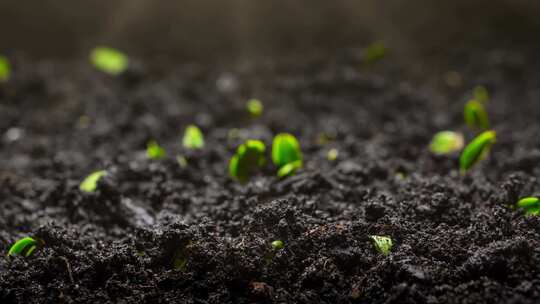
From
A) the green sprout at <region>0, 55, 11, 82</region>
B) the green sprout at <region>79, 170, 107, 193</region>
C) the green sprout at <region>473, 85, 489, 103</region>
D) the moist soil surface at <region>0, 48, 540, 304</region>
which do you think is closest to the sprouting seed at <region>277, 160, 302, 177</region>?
the moist soil surface at <region>0, 48, 540, 304</region>

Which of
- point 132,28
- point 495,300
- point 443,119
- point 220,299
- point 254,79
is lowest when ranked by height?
point 495,300

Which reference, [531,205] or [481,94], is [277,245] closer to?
[531,205]

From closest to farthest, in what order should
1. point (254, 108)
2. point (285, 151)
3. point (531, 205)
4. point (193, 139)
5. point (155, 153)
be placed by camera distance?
point (531, 205) < point (285, 151) < point (155, 153) < point (193, 139) < point (254, 108)

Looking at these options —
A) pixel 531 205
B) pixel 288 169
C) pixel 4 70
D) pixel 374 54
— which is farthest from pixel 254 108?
pixel 4 70

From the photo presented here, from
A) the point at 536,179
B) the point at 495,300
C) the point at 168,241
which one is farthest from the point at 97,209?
the point at 536,179

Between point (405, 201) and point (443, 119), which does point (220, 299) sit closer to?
point (405, 201)
